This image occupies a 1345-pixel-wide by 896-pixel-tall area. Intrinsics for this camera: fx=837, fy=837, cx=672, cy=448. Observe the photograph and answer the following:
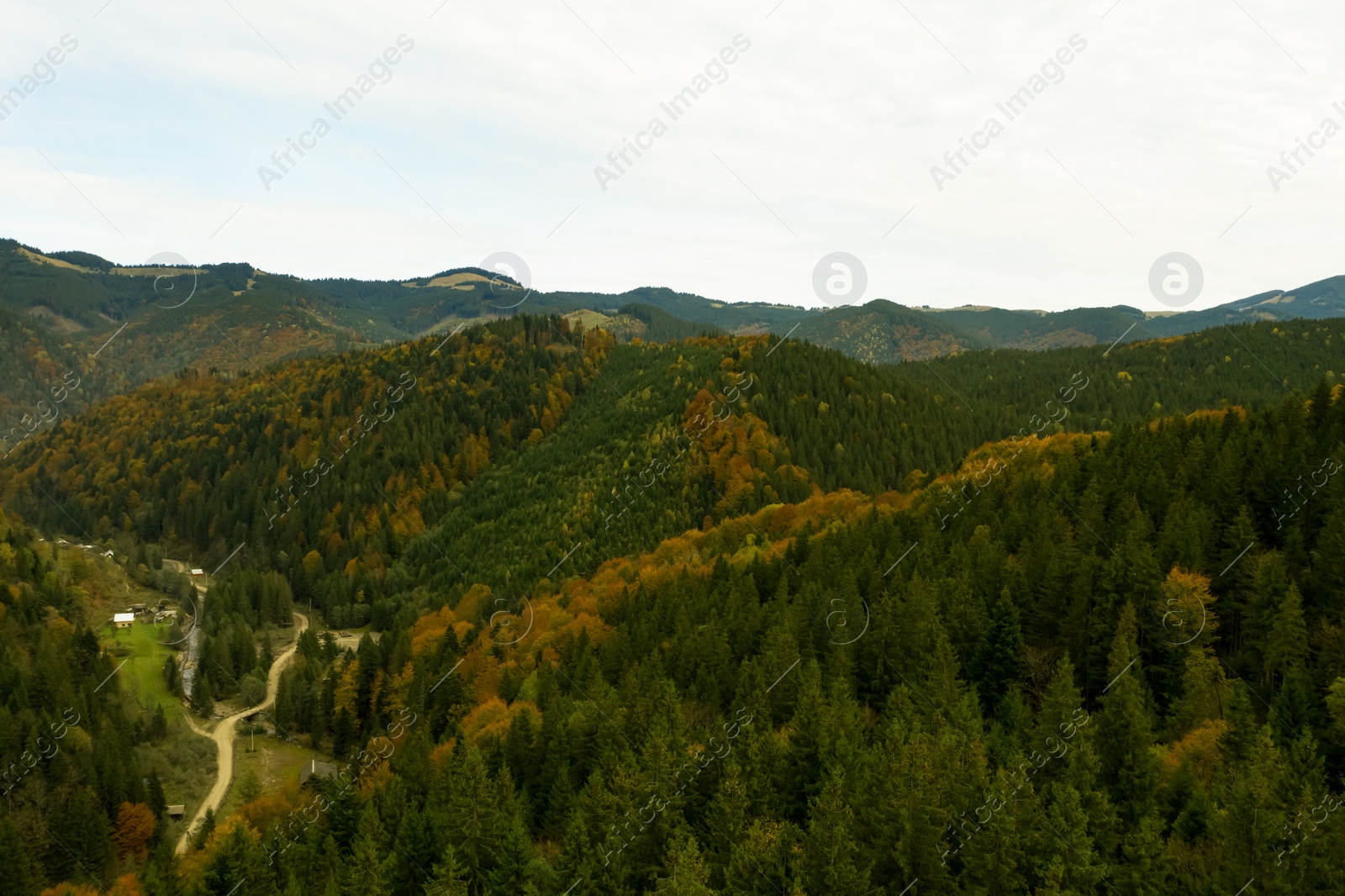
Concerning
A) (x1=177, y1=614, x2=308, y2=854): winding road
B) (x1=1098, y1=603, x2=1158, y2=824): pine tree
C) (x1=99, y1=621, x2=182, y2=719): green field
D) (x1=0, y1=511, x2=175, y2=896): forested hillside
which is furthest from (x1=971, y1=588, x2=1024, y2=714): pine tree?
(x1=99, y1=621, x2=182, y2=719): green field

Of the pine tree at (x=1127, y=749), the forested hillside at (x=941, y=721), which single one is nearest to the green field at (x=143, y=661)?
the forested hillside at (x=941, y=721)

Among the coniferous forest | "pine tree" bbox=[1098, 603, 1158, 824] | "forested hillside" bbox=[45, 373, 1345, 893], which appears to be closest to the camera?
"forested hillside" bbox=[45, 373, 1345, 893]

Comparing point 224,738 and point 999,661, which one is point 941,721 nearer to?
point 999,661

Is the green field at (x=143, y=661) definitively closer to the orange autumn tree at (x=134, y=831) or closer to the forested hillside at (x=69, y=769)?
the forested hillside at (x=69, y=769)

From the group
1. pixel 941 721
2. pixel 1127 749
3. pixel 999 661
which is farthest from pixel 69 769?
pixel 1127 749

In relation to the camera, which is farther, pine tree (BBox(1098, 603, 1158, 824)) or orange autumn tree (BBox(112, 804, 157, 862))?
orange autumn tree (BBox(112, 804, 157, 862))

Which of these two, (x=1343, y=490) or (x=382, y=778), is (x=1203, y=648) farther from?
(x=382, y=778)

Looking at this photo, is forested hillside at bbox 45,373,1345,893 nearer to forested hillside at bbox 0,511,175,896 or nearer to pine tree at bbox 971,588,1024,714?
pine tree at bbox 971,588,1024,714

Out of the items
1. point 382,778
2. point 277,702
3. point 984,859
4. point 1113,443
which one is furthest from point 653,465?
point 984,859

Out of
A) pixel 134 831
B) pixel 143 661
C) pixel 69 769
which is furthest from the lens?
pixel 143 661
